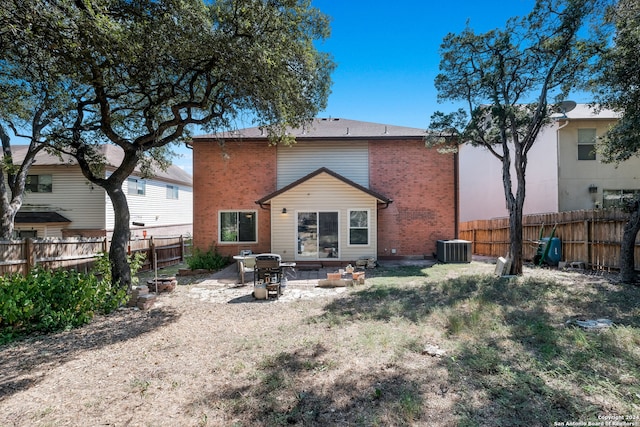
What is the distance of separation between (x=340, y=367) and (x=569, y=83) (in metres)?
10.6

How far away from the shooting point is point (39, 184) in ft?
57.1

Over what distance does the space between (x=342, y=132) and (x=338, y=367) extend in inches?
485

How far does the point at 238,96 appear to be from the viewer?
8.19 meters

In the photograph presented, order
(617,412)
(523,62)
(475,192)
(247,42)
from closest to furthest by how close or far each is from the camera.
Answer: (617,412)
(247,42)
(523,62)
(475,192)

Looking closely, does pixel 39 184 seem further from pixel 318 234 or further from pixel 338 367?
pixel 338 367

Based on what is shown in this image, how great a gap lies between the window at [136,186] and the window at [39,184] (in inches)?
173

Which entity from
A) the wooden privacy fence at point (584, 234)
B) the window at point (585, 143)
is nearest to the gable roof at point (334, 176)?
the wooden privacy fence at point (584, 234)

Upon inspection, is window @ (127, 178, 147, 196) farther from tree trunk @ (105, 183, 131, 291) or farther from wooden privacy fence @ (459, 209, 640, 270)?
wooden privacy fence @ (459, 209, 640, 270)

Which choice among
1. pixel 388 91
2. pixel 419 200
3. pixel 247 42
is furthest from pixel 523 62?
pixel 247 42

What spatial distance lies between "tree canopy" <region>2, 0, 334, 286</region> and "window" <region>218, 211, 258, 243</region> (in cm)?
529

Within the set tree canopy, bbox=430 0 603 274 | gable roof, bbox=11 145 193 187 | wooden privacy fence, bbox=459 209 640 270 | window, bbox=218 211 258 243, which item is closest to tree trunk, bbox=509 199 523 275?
tree canopy, bbox=430 0 603 274

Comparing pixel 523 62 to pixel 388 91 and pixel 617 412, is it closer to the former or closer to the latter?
pixel 388 91

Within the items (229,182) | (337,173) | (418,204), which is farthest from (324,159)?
(418,204)

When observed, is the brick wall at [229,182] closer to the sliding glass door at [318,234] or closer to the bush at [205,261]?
the bush at [205,261]
